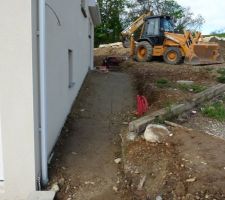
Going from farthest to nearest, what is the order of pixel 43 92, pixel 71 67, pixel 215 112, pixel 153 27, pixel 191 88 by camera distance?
pixel 153 27
pixel 191 88
pixel 71 67
pixel 215 112
pixel 43 92

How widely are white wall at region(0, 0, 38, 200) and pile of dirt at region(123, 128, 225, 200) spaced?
1.52 m

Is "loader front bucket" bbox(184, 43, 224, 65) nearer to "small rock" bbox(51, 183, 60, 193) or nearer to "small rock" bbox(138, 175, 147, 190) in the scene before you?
"small rock" bbox(138, 175, 147, 190)

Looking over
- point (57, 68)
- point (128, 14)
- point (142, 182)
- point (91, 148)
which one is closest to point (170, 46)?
point (57, 68)

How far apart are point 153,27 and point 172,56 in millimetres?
1871

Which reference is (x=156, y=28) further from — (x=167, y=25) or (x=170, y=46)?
(x=170, y=46)

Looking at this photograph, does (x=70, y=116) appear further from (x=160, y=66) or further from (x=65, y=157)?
(x=160, y=66)

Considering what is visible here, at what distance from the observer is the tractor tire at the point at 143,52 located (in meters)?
17.5

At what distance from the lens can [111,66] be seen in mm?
17859

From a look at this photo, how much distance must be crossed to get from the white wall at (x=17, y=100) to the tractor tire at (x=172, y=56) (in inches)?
498

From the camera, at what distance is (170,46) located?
16656mm

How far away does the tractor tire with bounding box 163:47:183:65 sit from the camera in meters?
16.2

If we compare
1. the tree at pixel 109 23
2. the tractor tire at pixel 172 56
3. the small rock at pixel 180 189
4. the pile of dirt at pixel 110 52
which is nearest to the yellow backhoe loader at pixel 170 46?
the tractor tire at pixel 172 56

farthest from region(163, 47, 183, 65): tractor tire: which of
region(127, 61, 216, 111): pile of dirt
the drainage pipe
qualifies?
the drainage pipe

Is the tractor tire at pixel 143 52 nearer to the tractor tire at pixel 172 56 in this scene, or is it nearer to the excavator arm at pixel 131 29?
the tractor tire at pixel 172 56
